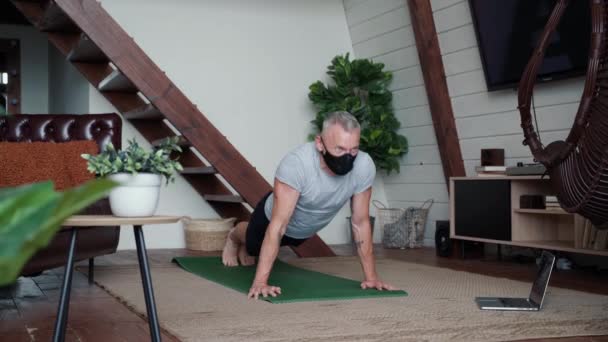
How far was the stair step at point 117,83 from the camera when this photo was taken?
14.7 feet

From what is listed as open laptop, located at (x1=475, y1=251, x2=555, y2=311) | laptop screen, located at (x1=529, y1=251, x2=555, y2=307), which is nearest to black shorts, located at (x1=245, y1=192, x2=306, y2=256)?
open laptop, located at (x1=475, y1=251, x2=555, y2=311)

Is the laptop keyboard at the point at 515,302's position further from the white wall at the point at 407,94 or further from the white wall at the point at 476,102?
the white wall at the point at 407,94

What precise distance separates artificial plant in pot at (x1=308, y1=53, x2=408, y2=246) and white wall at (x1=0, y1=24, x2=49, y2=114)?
3979 mm

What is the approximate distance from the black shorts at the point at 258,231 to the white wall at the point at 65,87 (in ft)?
7.78

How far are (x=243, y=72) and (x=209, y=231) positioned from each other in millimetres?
1419

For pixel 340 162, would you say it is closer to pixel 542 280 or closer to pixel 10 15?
pixel 542 280

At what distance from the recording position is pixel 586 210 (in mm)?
2104

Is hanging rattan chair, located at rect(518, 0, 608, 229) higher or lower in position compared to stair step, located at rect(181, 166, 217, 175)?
higher

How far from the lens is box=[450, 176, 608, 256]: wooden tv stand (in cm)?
432

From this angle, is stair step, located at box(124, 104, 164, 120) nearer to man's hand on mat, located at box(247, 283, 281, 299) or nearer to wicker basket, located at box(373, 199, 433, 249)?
man's hand on mat, located at box(247, 283, 281, 299)

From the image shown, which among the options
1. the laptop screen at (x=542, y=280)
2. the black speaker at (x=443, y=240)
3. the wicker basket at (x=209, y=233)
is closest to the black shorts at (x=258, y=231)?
the laptop screen at (x=542, y=280)

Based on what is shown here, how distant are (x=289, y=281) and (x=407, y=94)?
102 inches

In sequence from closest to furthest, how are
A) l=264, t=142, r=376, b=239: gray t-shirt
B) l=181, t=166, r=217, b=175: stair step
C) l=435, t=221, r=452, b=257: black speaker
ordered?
l=264, t=142, r=376, b=239: gray t-shirt
l=181, t=166, r=217, b=175: stair step
l=435, t=221, r=452, b=257: black speaker

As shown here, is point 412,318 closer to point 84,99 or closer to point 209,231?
point 209,231
